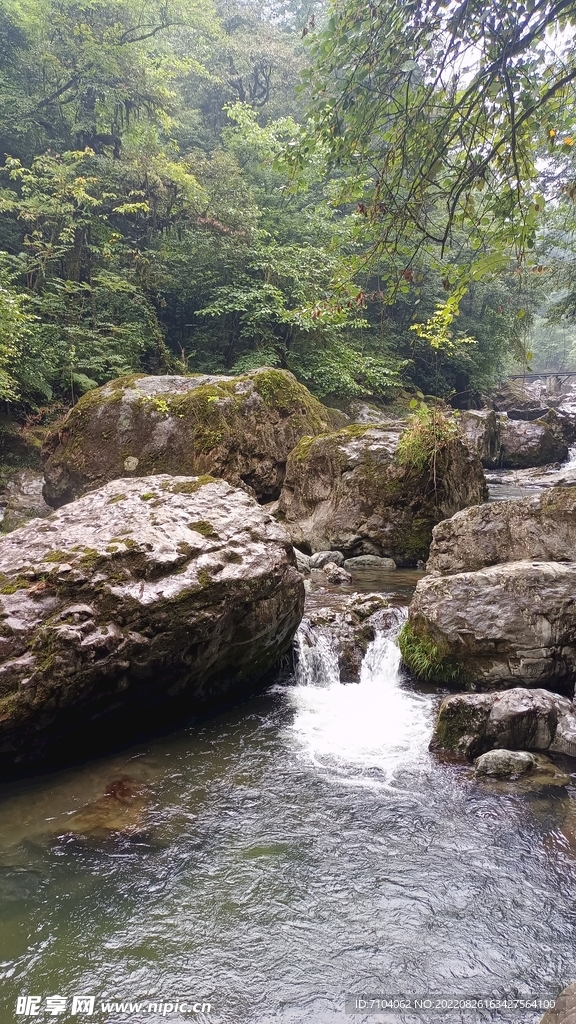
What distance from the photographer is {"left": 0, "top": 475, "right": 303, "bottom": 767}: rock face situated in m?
4.36

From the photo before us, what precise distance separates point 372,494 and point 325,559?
5.02 feet

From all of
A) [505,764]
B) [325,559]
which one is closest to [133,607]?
[505,764]

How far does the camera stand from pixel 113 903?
3.24 m

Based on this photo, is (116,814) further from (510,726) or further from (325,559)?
(325,559)

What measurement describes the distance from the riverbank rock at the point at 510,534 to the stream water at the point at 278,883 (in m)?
3.39

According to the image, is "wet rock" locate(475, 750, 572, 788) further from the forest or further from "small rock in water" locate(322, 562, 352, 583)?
the forest

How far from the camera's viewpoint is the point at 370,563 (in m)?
10.3

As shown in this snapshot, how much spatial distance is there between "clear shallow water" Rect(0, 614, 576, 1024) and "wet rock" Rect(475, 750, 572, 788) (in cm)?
17

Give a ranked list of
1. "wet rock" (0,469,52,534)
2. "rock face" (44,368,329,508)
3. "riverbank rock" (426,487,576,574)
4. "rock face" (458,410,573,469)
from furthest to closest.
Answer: "rock face" (458,410,573,469)
"wet rock" (0,469,52,534)
"rock face" (44,368,329,508)
"riverbank rock" (426,487,576,574)

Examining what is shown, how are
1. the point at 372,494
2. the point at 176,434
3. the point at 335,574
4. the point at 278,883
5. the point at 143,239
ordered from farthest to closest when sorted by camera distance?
1. the point at 143,239
2. the point at 176,434
3. the point at 372,494
4. the point at 335,574
5. the point at 278,883

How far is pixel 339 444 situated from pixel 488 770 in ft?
24.9

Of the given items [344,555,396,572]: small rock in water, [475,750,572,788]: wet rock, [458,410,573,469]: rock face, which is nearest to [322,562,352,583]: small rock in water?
[344,555,396,572]: small rock in water

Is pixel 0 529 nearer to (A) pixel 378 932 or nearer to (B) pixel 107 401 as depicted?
(B) pixel 107 401

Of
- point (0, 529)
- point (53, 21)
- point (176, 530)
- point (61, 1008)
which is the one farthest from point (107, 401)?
point (53, 21)
